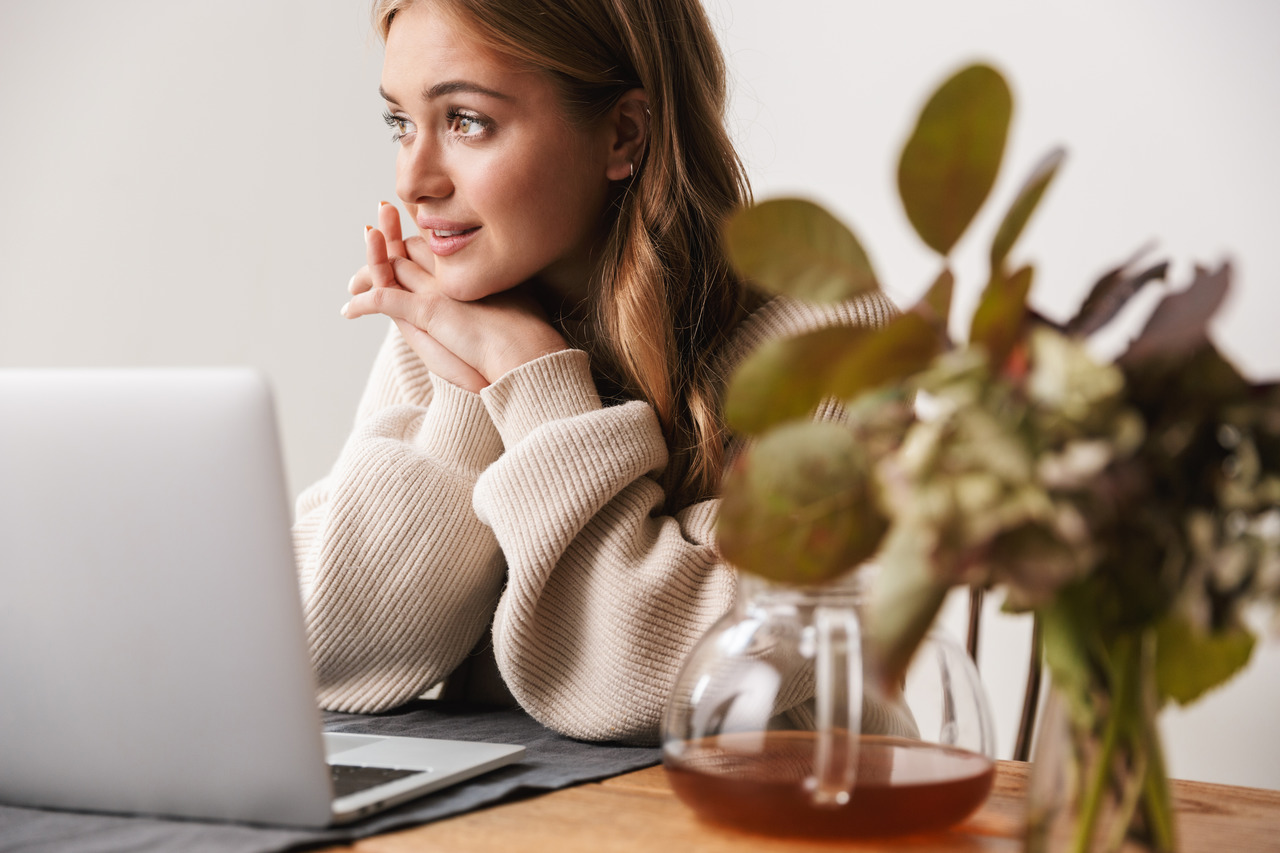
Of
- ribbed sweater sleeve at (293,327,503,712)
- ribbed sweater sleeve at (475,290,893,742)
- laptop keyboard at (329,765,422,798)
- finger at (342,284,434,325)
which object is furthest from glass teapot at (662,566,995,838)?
Result: finger at (342,284,434,325)

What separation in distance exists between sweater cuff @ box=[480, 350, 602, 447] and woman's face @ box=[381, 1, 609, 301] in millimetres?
181

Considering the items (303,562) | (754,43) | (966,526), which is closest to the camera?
(966,526)

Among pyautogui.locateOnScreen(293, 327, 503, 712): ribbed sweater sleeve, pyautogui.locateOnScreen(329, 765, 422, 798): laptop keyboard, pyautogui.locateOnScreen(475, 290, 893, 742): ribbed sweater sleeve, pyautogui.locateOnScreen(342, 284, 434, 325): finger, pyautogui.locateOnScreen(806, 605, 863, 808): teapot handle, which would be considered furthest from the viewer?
pyautogui.locateOnScreen(342, 284, 434, 325): finger

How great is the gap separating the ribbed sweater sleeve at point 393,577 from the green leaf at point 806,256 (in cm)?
77

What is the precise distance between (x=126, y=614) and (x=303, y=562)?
0.68 m

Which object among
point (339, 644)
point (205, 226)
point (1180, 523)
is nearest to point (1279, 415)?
point (1180, 523)

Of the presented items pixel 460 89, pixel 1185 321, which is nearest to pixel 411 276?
pixel 460 89

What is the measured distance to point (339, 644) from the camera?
3.97 feet

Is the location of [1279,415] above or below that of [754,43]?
below

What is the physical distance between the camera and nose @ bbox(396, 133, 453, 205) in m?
1.38

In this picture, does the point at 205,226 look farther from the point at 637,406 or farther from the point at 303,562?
the point at 637,406

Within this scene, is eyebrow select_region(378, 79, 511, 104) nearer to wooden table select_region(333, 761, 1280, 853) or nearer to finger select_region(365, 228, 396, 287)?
finger select_region(365, 228, 396, 287)

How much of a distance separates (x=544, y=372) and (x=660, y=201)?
28cm

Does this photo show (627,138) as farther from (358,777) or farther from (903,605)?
(903,605)
